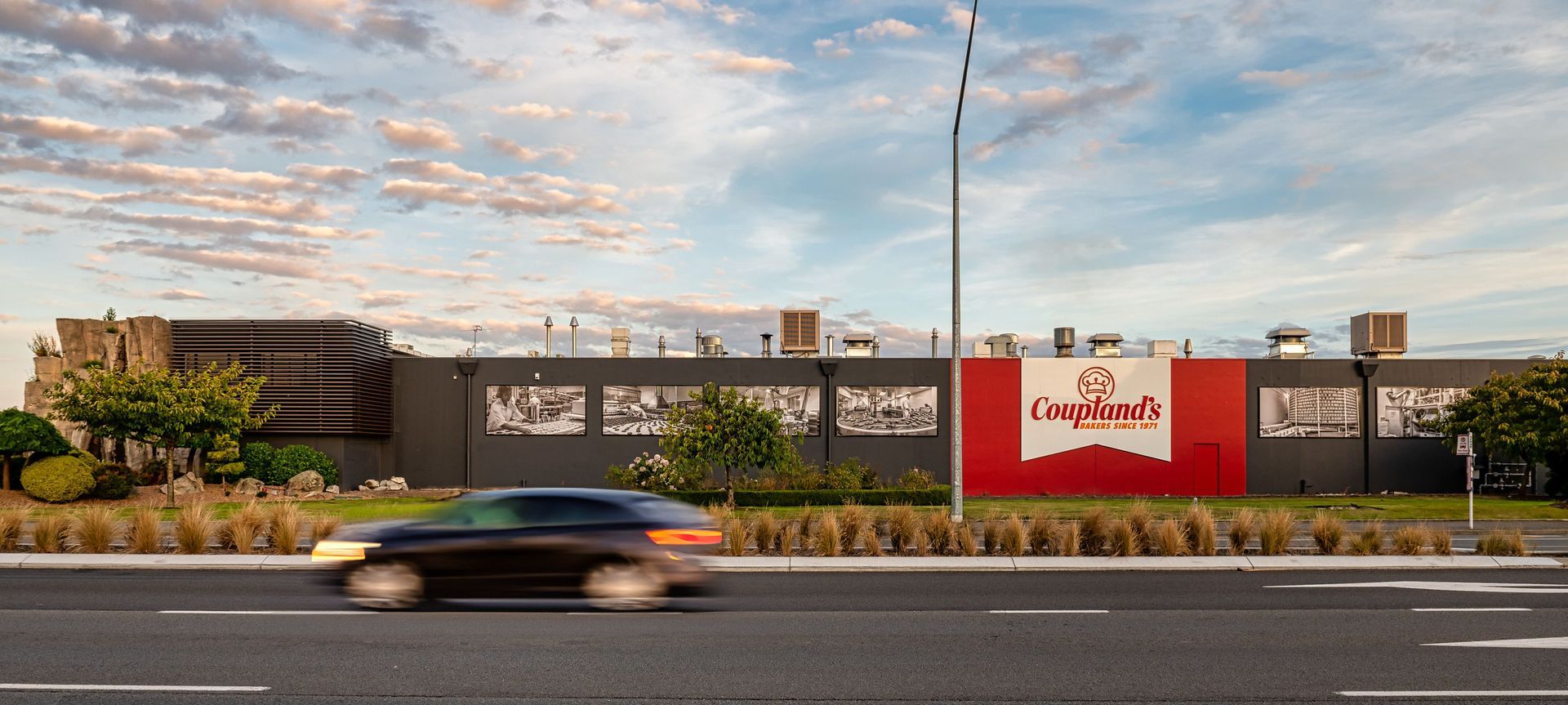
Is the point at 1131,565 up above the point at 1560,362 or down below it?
below

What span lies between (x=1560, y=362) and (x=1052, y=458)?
51.7 ft

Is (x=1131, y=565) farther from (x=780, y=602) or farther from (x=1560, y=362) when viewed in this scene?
(x=1560, y=362)

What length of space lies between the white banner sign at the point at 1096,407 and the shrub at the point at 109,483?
28.1 metres

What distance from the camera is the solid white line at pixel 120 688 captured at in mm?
8305

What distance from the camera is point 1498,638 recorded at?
10.5 metres

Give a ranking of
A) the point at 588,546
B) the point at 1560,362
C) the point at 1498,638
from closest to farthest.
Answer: the point at 1498,638 < the point at 588,546 < the point at 1560,362

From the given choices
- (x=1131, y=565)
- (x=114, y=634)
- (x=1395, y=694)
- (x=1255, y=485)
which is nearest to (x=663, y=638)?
(x=114, y=634)

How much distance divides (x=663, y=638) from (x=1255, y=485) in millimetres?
34580

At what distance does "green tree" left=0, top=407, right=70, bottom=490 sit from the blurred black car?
2513 cm

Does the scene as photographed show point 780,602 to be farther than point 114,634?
Yes

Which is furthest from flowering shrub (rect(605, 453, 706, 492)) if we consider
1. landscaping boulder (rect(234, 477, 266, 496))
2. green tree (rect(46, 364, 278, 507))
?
green tree (rect(46, 364, 278, 507))

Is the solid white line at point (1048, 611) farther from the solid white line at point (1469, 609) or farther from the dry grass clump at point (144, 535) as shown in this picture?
the dry grass clump at point (144, 535)

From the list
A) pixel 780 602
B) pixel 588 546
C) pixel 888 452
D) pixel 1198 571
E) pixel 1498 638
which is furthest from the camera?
pixel 888 452

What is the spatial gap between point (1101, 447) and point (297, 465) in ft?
86.6
